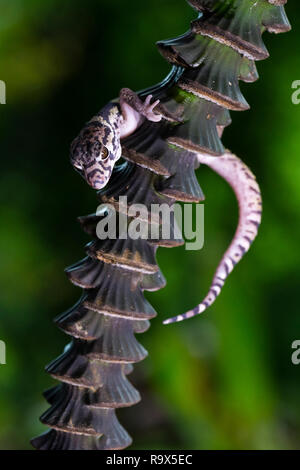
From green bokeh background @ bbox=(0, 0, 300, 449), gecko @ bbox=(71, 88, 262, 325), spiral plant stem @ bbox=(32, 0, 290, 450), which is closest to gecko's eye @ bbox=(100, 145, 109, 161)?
gecko @ bbox=(71, 88, 262, 325)

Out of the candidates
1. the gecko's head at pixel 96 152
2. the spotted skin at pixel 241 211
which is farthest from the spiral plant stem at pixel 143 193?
the spotted skin at pixel 241 211

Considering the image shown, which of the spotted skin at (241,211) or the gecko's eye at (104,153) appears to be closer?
the gecko's eye at (104,153)

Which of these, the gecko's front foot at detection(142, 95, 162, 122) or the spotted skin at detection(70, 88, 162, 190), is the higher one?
the gecko's front foot at detection(142, 95, 162, 122)

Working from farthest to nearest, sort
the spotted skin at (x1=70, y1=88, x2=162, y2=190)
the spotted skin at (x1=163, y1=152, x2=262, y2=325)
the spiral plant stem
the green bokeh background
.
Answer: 1. the green bokeh background
2. the spotted skin at (x1=163, y1=152, x2=262, y2=325)
3. the spotted skin at (x1=70, y1=88, x2=162, y2=190)
4. the spiral plant stem

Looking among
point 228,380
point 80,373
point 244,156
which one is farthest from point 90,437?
point 244,156

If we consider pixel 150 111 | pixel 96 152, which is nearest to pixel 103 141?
pixel 96 152

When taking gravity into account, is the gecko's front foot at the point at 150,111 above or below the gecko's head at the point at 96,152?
above

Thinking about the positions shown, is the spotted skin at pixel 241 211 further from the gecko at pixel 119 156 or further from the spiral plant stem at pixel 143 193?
the spiral plant stem at pixel 143 193

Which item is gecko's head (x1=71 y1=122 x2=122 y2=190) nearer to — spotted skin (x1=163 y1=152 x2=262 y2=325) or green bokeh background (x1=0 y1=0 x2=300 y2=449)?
spotted skin (x1=163 y1=152 x2=262 y2=325)
